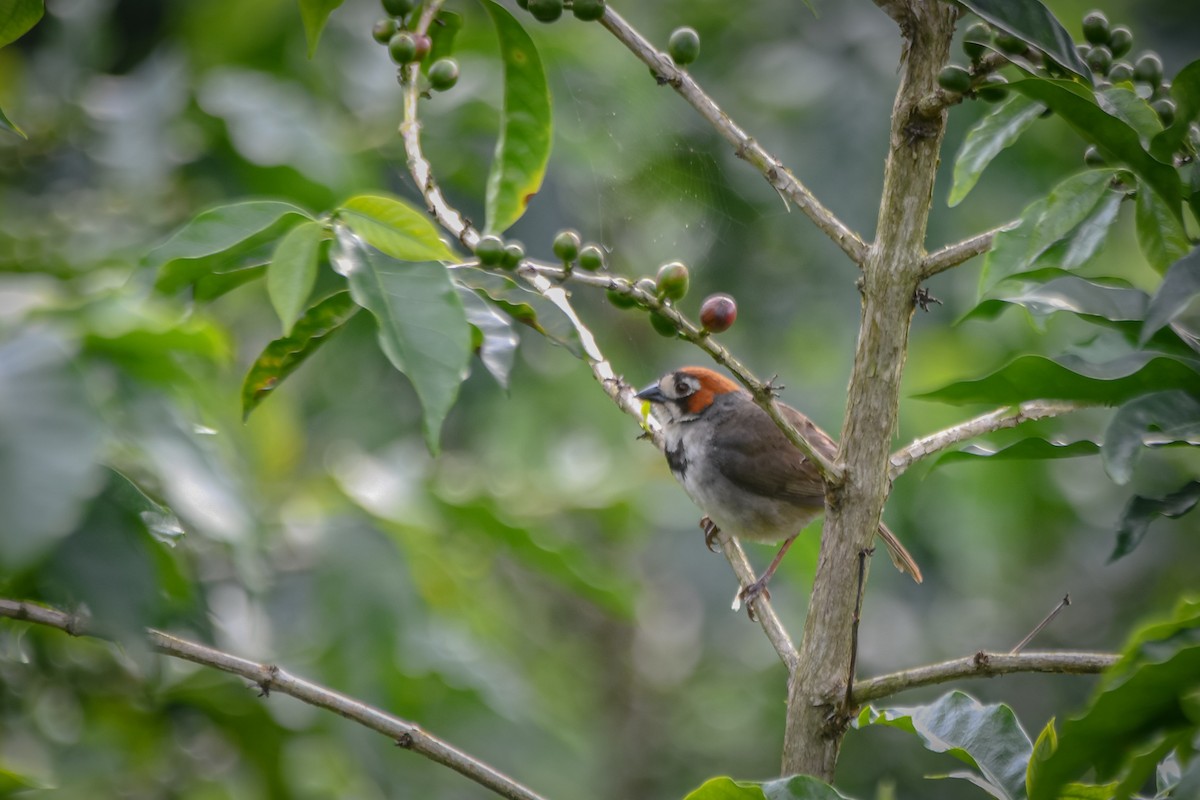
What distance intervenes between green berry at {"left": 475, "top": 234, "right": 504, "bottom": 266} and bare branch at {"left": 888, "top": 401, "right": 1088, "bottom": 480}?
883 millimetres

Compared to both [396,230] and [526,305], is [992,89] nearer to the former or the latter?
[526,305]

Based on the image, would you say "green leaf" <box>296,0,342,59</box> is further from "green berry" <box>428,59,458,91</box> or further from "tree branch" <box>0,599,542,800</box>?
"tree branch" <box>0,599,542,800</box>

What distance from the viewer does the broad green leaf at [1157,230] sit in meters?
1.86

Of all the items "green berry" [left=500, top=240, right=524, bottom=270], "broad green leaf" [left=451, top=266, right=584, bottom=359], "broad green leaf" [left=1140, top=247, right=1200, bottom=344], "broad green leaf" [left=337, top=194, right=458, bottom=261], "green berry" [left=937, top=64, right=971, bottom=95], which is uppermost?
"green berry" [left=937, top=64, right=971, bottom=95]

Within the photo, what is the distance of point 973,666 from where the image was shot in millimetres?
1860

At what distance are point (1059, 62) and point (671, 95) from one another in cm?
324

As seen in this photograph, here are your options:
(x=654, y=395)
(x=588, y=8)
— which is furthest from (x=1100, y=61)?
(x=654, y=395)

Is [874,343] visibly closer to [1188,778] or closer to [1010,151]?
[1188,778]

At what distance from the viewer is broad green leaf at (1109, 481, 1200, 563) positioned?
69.1 inches

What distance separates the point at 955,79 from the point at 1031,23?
0.45 ft

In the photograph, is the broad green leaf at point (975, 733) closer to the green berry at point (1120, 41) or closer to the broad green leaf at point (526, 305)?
the broad green leaf at point (526, 305)

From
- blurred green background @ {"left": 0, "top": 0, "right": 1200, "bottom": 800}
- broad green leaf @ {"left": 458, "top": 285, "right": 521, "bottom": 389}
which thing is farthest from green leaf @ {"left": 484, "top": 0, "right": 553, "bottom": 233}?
blurred green background @ {"left": 0, "top": 0, "right": 1200, "bottom": 800}

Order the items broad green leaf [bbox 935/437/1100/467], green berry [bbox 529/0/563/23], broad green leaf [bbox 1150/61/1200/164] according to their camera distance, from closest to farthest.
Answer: broad green leaf [bbox 1150/61/1200/164] → broad green leaf [bbox 935/437/1100/467] → green berry [bbox 529/0/563/23]

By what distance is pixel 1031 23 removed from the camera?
1799 millimetres
